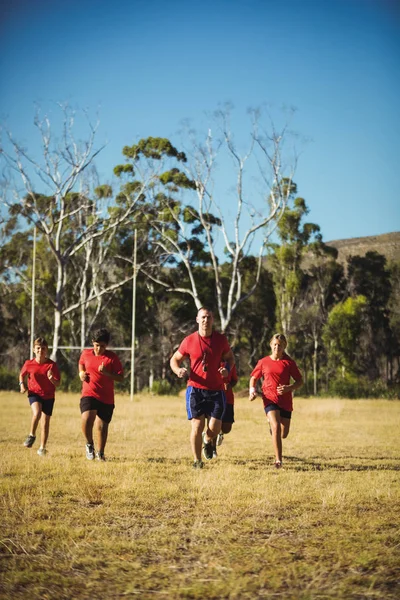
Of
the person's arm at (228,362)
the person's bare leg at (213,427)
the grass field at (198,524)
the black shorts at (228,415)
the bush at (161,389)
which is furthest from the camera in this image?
the bush at (161,389)

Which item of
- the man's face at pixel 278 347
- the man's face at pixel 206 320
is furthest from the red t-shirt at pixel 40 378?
the man's face at pixel 278 347

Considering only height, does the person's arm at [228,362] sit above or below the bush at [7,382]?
above

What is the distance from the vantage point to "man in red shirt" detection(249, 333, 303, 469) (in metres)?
10.2

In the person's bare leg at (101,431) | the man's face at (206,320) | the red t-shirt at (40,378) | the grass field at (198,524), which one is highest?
the man's face at (206,320)

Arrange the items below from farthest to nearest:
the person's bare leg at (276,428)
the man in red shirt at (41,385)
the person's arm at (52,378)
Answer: the man in red shirt at (41,385) < the person's arm at (52,378) < the person's bare leg at (276,428)

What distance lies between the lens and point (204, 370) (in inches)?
373

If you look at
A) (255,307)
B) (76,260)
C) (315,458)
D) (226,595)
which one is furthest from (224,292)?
(226,595)

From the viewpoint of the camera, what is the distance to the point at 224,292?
50000 mm

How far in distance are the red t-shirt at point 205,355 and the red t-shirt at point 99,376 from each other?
4.51ft

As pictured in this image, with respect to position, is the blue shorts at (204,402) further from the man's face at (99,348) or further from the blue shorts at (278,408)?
the man's face at (99,348)

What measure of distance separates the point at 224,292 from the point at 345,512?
1695 inches

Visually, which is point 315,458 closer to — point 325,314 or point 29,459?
point 29,459

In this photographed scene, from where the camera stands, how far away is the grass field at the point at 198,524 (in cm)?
Result: 461

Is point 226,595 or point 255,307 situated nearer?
point 226,595
